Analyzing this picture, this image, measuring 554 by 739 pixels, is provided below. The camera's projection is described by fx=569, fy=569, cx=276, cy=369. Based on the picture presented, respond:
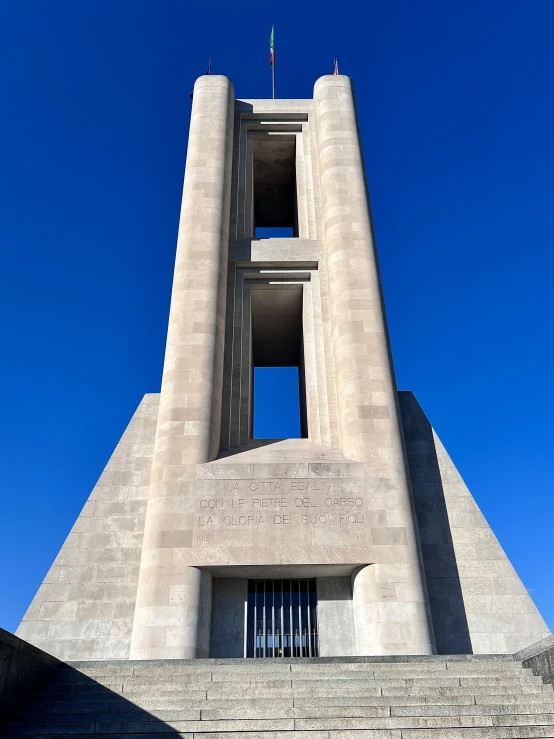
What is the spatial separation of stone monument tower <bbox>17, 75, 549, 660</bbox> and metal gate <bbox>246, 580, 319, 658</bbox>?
4 cm

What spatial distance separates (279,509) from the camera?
15070mm

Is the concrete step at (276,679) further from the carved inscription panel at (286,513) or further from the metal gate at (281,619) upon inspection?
the metal gate at (281,619)

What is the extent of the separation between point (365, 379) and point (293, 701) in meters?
10.4

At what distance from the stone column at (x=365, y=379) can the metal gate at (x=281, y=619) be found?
1.43 meters

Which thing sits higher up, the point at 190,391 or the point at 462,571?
the point at 190,391

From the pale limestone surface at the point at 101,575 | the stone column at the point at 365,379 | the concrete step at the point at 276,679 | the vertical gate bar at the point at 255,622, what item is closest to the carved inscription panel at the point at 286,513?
the stone column at the point at 365,379

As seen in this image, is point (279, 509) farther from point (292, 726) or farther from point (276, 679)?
point (292, 726)

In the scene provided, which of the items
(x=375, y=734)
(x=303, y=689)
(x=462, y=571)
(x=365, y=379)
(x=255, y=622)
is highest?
(x=365, y=379)

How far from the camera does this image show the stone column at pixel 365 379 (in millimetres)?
13898

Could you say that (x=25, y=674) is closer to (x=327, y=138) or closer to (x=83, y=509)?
(x=83, y=509)

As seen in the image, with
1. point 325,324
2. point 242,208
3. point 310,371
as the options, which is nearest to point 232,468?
point 310,371

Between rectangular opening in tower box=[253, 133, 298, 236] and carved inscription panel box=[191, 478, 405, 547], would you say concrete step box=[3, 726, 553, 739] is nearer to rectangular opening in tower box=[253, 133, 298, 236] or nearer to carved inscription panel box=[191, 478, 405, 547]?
carved inscription panel box=[191, 478, 405, 547]

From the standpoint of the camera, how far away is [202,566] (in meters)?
14.4

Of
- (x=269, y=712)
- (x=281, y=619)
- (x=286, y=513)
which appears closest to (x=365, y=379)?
(x=286, y=513)
